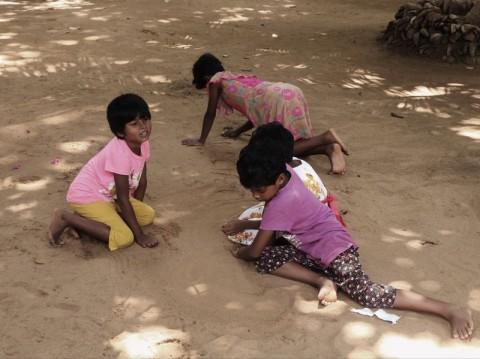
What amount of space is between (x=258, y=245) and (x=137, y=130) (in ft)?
3.30

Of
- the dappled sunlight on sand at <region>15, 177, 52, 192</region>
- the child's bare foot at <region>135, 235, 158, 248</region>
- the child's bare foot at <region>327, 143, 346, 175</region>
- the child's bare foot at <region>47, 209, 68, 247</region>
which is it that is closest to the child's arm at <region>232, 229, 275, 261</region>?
the child's bare foot at <region>135, 235, 158, 248</region>

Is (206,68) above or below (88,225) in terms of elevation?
above

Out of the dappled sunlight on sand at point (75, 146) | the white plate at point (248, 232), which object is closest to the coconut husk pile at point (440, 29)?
the dappled sunlight on sand at point (75, 146)

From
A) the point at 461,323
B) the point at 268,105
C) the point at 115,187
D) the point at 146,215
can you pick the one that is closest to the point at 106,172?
the point at 115,187

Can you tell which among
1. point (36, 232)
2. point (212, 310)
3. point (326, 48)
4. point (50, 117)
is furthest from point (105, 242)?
point (326, 48)

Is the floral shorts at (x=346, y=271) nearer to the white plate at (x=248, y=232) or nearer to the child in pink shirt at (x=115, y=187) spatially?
the white plate at (x=248, y=232)

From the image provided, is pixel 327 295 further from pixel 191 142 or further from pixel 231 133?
pixel 231 133

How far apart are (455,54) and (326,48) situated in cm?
172

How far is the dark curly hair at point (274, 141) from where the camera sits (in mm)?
3215

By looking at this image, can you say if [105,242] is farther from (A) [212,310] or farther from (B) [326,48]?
(B) [326,48]

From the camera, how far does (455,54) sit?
8.05m

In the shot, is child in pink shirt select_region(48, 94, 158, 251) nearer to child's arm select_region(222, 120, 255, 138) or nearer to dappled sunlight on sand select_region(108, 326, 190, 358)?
dappled sunlight on sand select_region(108, 326, 190, 358)

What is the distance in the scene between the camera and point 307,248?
3.37 m

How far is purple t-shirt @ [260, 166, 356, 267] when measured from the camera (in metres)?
3.27
